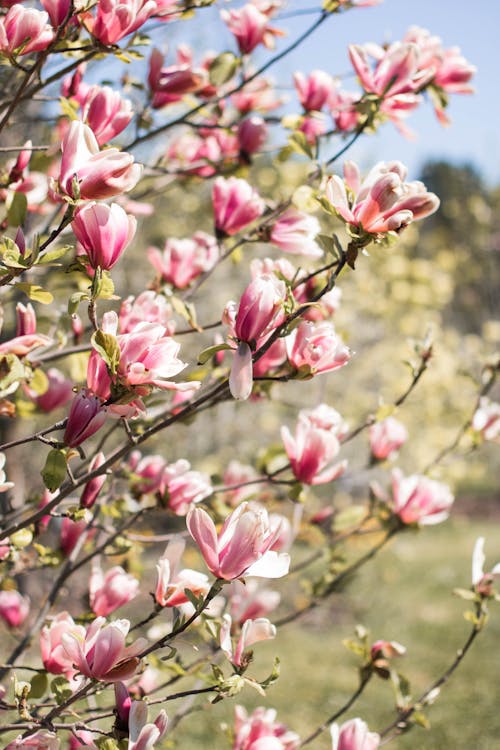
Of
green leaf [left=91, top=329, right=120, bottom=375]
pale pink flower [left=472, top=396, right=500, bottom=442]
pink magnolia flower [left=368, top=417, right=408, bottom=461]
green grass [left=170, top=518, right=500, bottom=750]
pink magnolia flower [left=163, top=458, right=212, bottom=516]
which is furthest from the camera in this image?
green grass [left=170, top=518, right=500, bottom=750]

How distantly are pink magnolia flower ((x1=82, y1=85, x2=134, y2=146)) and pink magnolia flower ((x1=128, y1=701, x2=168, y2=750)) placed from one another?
719 mm

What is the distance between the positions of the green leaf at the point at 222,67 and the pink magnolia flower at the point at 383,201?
607 millimetres

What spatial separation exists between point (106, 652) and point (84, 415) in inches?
10.2

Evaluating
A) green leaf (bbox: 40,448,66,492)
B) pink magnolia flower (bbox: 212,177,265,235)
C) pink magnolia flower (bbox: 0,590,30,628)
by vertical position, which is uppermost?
pink magnolia flower (bbox: 212,177,265,235)

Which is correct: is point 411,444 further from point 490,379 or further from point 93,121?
point 93,121

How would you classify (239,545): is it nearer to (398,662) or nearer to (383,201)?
(383,201)

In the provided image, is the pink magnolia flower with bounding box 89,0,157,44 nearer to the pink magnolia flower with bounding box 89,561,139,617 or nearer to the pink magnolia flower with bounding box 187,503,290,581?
the pink magnolia flower with bounding box 187,503,290,581

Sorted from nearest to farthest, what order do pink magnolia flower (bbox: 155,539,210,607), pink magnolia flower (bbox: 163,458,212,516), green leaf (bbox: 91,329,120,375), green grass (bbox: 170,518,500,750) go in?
green leaf (bbox: 91,329,120,375)
pink magnolia flower (bbox: 155,539,210,607)
pink magnolia flower (bbox: 163,458,212,516)
green grass (bbox: 170,518,500,750)

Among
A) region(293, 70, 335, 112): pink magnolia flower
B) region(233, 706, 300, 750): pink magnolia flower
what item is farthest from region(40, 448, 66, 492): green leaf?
region(293, 70, 335, 112): pink magnolia flower

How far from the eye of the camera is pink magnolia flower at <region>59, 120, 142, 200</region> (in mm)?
724

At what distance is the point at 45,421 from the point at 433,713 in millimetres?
2603

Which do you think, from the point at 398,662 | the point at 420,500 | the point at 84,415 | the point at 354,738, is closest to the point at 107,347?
the point at 84,415

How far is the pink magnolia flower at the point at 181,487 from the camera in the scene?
3.52ft

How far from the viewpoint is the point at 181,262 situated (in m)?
1.21
